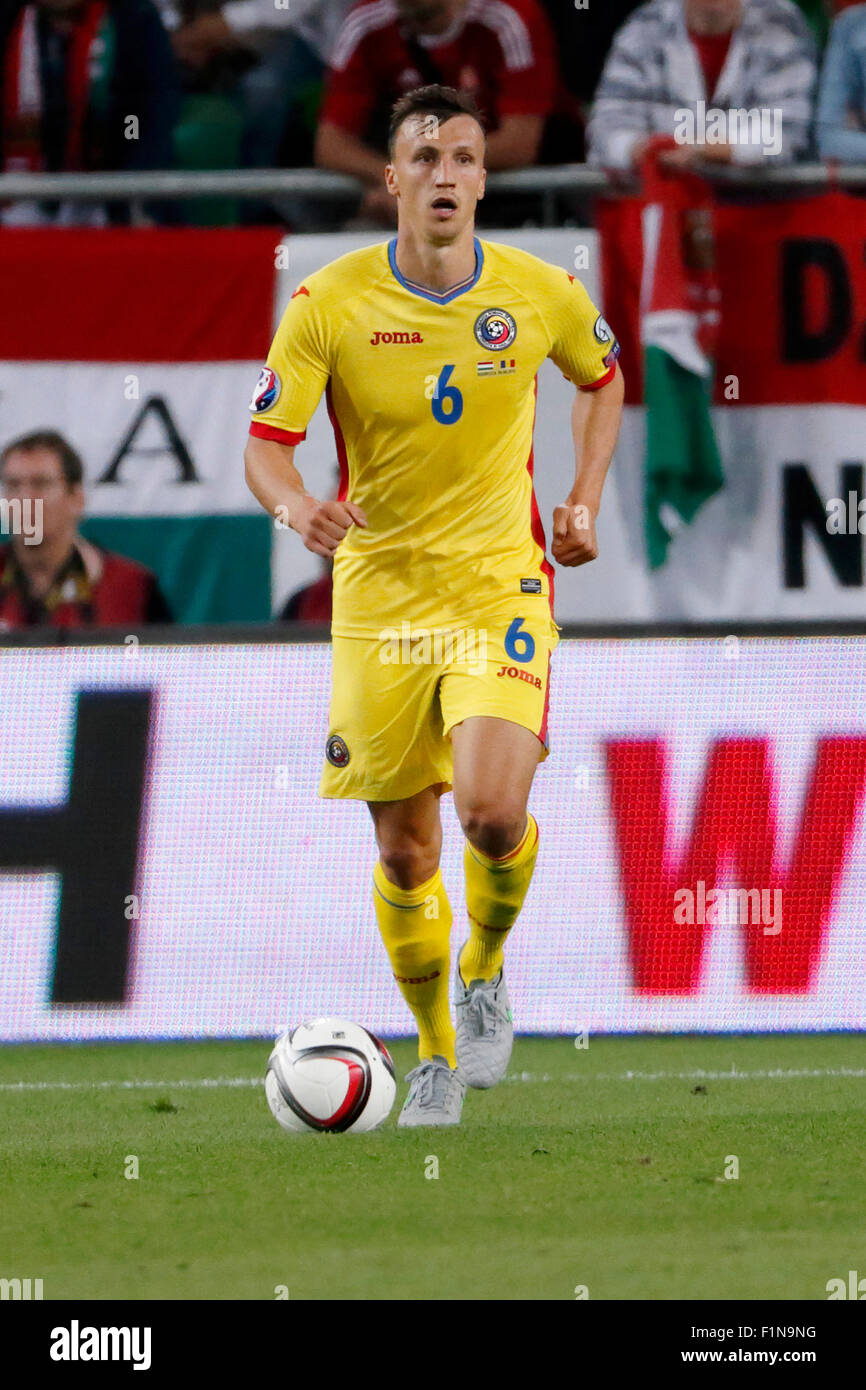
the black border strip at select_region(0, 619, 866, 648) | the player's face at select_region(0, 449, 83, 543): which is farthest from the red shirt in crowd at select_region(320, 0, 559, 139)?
the black border strip at select_region(0, 619, 866, 648)

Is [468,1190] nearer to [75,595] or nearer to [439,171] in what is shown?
[439,171]

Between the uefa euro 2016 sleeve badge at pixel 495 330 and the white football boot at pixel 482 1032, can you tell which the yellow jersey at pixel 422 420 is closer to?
the uefa euro 2016 sleeve badge at pixel 495 330

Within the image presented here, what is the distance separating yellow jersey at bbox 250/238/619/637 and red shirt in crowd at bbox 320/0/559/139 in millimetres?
3334

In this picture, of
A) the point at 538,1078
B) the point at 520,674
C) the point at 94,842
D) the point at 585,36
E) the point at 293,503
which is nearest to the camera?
the point at 293,503

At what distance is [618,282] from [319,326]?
129 inches

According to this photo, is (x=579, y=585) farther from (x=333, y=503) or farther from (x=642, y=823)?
(x=333, y=503)

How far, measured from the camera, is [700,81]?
8.84 m

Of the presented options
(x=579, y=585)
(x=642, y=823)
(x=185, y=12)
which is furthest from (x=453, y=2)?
(x=642, y=823)

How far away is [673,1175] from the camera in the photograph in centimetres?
496

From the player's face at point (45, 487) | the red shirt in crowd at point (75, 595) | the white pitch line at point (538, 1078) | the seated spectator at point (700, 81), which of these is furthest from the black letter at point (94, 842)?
the seated spectator at point (700, 81)

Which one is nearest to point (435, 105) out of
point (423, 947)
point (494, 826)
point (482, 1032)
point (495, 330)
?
point (495, 330)

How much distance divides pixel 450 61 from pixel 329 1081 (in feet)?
15.8

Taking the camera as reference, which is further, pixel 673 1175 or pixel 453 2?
pixel 453 2

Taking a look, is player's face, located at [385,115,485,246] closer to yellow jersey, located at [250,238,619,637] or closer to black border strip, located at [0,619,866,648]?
yellow jersey, located at [250,238,619,637]
